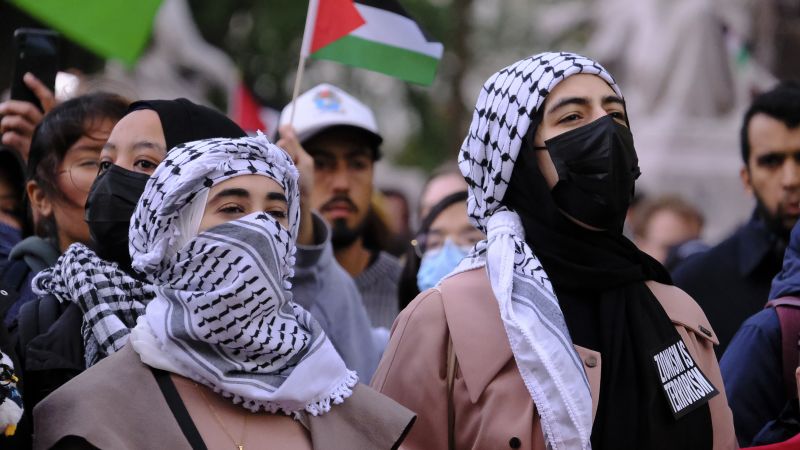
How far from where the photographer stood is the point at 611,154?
4.30 meters

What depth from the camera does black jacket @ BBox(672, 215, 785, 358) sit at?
250 inches

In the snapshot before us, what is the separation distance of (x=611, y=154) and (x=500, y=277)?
1.62ft

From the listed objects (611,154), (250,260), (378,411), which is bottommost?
(378,411)

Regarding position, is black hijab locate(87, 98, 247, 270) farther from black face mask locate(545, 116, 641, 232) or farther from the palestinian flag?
black face mask locate(545, 116, 641, 232)

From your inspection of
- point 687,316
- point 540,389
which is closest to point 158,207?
point 540,389

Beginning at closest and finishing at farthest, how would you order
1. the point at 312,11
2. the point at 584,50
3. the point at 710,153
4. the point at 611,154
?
1. the point at 611,154
2. the point at 312,11
3. the point at 710,153
4. the point at 584,50

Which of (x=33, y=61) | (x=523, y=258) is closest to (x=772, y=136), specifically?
(x=523, y=258)

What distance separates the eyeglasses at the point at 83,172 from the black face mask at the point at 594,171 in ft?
5.42

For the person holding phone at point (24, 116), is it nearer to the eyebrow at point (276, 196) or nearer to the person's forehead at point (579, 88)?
the eyebrow at point (276, 196)

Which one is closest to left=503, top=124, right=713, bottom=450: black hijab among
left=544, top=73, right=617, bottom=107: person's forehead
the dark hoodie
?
left=544, top=73, right=617, bottom=107: person's forehead

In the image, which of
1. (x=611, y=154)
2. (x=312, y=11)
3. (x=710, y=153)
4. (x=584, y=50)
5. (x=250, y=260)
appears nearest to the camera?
(x=250, y=260)

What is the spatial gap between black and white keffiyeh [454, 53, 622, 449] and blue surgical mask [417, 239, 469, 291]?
1.71 m

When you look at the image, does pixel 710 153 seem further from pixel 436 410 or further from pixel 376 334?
pixel 436 410

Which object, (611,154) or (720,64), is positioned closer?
(611,154)
